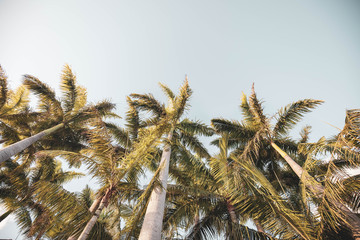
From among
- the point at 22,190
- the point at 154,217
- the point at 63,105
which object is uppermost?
the point at 63,105

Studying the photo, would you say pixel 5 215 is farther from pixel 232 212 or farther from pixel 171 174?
pixel 232 212

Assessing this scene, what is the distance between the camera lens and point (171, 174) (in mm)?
8641

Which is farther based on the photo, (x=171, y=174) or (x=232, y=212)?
(x=171, y=174)

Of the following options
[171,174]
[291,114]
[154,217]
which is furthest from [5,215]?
[291,114]

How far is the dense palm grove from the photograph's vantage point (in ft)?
9.64

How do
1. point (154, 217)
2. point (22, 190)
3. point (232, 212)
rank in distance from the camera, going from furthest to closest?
point (22, 190), point (232, 212), point (154, 217)

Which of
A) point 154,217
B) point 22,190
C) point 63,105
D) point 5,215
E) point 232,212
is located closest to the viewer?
point 154,217

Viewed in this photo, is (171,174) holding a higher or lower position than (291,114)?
lower

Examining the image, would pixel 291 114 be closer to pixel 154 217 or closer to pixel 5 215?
pixel 154 217

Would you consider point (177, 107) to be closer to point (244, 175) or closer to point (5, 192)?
point (244, 175)

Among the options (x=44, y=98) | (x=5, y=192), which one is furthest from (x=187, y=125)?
(x=5, y=192)

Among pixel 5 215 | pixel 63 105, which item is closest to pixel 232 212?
pixel 63 105

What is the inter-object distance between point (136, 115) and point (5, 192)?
8591 millimetres

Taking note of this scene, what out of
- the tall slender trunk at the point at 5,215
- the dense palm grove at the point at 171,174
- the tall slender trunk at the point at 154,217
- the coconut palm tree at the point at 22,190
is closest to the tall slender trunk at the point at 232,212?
the dense palm grove at the point at 171,174
